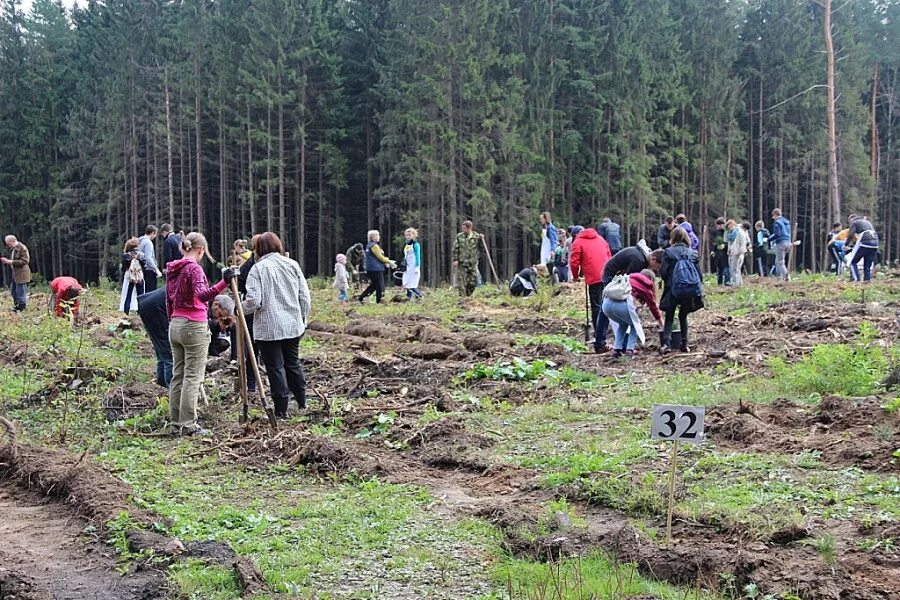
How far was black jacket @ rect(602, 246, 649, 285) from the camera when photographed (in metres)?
12.1

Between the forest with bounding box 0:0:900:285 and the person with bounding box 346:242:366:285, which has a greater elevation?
the forest with bounding box 0:0:900:285

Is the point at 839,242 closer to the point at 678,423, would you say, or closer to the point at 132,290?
the point at 132,290

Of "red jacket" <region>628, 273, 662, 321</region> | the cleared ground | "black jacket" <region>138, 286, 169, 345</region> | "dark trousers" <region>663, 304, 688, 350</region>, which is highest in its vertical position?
"red jacket" <region>628, 273, 662, 321</region>

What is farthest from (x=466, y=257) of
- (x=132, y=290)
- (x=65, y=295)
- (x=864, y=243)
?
(x=65, y=295)

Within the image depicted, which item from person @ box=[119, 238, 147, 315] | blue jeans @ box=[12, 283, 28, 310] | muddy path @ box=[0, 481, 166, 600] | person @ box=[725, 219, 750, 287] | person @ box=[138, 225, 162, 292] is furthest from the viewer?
person @ box=[725, 219, 750, 287]

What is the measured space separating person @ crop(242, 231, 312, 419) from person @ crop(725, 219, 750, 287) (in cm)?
1678

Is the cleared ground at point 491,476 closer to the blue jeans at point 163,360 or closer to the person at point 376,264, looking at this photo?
the blue jeans at point 163,360

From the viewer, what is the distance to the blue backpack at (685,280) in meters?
11.6

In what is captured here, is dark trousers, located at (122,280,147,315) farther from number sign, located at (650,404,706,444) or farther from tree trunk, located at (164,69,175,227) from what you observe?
tree trunk, located at (164,69,175,227)

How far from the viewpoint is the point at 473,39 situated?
3775 centimetres

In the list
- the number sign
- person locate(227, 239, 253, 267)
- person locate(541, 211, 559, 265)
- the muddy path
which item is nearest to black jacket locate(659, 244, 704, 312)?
person locate(227, 239, 253, 267)

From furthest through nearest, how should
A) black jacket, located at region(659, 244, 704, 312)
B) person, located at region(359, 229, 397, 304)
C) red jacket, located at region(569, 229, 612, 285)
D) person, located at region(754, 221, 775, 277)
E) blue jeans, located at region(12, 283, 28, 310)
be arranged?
person, located at region(754, 221, 775, 277), blue jeans, located at region(12, 283, 28, 310), person, located at region(359, 229, 397, 304), red jacket, located at region(569, 229, 612, 285), black jacket, located at region(659, 244, 704, 312)

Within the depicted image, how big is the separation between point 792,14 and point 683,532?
48666 mm

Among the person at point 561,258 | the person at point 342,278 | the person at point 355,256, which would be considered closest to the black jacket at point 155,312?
the person at point 342,278
